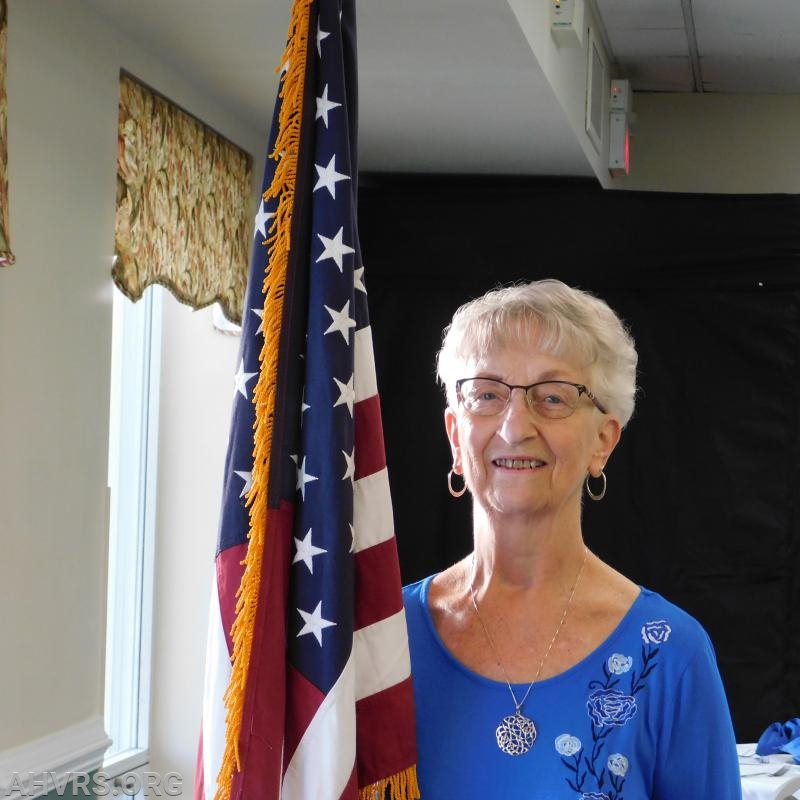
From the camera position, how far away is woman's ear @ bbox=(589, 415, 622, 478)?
1.67 m

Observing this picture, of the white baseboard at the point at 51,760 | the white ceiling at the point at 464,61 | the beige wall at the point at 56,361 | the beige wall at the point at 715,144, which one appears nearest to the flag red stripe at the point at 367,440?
the beige wall at the point at 56,361

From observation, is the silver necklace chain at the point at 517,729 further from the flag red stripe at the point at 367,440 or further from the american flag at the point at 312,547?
the flag red stripe at the point at 367,440

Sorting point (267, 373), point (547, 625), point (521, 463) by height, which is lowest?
point (547, 625)

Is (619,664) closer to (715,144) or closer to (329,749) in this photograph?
(329,749)

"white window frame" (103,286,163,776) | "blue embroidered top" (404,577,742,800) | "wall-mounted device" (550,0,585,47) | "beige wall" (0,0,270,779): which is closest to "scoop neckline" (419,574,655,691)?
"blue embroidered top" (404,577,742,800)

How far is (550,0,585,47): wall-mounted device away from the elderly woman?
5.27 ft

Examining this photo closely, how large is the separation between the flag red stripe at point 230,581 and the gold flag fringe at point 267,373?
0.02 metres

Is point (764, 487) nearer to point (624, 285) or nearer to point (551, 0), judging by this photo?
point (624, 285)

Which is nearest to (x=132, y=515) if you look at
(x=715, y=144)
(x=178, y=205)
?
(x=178, y=205)

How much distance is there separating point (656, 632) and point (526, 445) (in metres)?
0.30

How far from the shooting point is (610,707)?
4.96ft

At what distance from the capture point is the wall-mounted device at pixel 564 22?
308 cm

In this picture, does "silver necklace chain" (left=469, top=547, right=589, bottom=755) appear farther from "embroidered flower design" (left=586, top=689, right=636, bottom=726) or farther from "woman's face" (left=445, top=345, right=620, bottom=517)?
"woman's face" (left=445, top=345, right=620, bottom=517)

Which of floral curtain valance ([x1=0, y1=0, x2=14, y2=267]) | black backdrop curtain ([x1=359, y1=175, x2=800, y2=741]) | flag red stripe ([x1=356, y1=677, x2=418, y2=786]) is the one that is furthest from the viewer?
black backdrop curtain ([x1=359, y1=175, x2=800, y2=741])
